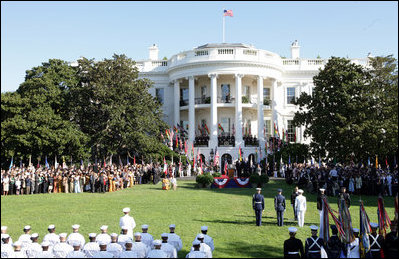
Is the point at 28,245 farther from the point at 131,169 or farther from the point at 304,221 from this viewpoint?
the point at 131,169

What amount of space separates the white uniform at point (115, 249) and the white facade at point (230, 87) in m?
29.6

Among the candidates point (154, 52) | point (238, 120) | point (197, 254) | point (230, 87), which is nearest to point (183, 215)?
point (197, 254)

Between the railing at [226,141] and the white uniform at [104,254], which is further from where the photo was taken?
the railing at [226,141]

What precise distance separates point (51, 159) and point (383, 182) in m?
27.4

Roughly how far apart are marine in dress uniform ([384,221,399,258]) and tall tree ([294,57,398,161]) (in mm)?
17675

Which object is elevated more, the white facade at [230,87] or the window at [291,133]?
the white facade at [230,87]

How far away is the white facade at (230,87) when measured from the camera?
1532 inches

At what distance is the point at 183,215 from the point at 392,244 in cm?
912

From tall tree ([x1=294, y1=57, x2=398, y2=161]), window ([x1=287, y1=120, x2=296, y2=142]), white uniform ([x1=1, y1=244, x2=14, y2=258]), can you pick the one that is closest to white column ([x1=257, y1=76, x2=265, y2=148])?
window ([x1=287, y1=120, x2=296, y2=142])

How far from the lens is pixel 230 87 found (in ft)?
137

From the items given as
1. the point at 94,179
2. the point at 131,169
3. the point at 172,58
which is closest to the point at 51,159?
the point at 131,169

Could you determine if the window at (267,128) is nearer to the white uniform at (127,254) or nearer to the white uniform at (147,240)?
the white uniform at (147,240)

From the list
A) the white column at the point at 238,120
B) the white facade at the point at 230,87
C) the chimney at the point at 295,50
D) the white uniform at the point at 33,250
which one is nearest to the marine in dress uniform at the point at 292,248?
the white uniform at the point at 33,250

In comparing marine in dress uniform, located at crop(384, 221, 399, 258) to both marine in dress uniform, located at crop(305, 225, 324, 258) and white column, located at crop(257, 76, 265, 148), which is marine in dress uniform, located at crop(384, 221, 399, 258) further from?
white column, located at crop(257, 76, 265, 148)
